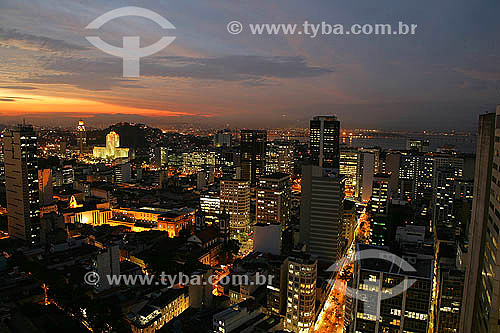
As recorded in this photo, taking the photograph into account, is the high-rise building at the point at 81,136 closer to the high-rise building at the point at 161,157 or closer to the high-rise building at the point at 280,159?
the high-rise building at the point at 161,157

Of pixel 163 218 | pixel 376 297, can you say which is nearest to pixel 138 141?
pixel 163 218

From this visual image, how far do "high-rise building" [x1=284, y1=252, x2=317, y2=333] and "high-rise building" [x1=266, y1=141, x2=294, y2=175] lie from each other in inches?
1472

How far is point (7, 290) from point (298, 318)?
15132 mm

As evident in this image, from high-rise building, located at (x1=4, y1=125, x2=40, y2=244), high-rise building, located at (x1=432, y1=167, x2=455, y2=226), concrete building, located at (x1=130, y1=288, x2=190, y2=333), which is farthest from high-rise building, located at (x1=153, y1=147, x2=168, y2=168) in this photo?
concrete building, located at (x1=130, y1=288, x2=190, y2=333)

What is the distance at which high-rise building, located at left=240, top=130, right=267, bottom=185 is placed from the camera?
55.3m

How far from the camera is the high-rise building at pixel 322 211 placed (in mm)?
26000

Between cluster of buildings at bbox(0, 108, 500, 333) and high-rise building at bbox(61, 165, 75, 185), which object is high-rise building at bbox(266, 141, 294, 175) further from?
high-rise building at bbox(61, 165, 75, 185)

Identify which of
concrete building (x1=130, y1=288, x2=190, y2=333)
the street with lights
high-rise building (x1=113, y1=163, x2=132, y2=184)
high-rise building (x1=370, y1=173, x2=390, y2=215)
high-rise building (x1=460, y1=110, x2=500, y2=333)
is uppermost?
high-rise building (x1=460, y1=110, x2=500, y2=333)

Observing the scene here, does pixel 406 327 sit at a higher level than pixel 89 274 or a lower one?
higher

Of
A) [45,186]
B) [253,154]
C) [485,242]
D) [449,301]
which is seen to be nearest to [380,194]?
[449,301]

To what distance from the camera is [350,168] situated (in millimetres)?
54062

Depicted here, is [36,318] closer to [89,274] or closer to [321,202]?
[89,274]

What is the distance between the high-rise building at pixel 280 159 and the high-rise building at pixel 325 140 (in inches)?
291

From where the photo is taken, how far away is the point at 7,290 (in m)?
17.9
